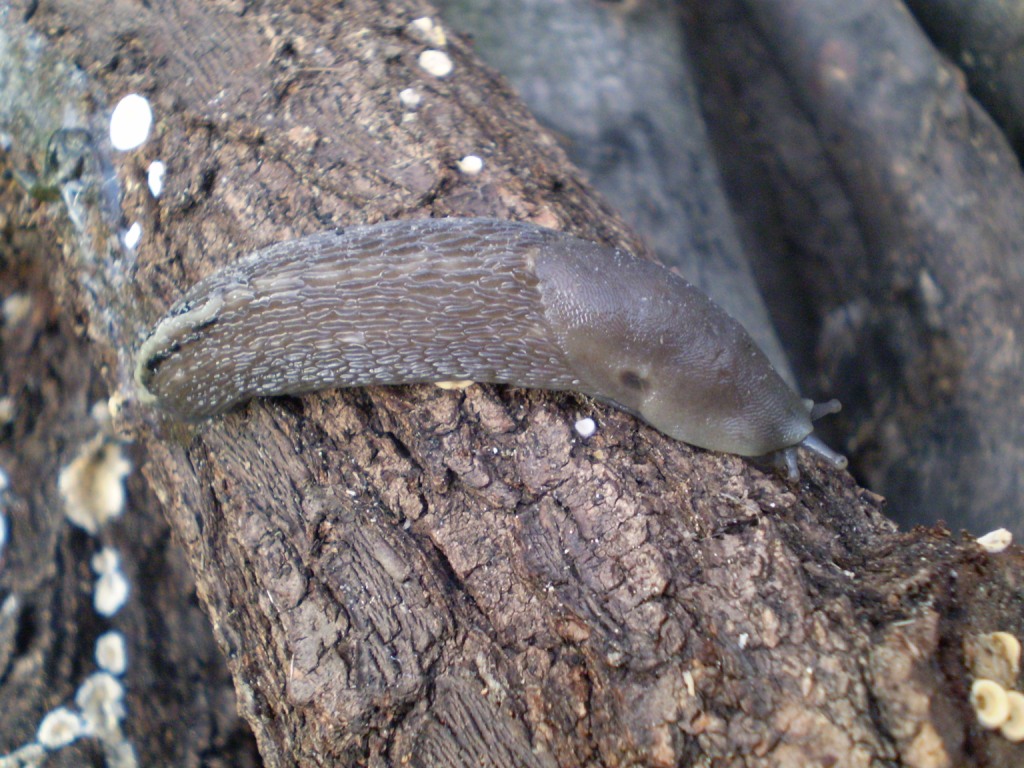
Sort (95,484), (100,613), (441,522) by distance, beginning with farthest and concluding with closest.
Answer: (95,484) → (100,613) → (441,522)

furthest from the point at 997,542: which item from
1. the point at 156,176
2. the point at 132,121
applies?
the point at 132,121

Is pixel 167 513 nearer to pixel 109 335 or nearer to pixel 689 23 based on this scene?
pixel 109 335

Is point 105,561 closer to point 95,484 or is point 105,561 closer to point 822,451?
point 95,484

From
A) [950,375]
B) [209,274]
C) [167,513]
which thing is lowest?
[167,513]

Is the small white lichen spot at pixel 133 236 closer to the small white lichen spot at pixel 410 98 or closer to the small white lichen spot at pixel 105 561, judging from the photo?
the small white lichen spot at pixel 410 98

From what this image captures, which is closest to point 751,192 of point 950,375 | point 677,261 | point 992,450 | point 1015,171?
point 677,261

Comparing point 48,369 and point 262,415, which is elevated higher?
point 262,415
